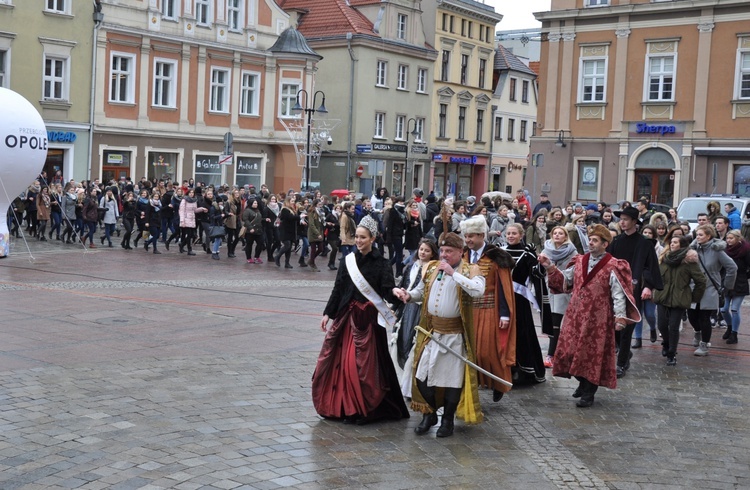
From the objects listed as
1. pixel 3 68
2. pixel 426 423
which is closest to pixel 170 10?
pixel 3 68

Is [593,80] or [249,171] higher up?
[593,80]

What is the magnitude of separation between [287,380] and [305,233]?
45.1 feet

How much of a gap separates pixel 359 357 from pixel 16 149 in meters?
16.5

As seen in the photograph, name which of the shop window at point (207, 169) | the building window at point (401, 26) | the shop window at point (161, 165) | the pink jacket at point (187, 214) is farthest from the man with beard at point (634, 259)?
the building window at point (401, 26)

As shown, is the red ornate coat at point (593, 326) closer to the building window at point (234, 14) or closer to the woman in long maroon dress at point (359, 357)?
the woman in long maroon dress at point (359, 357)

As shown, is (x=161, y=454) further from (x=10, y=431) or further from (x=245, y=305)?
(x=245, y=305)

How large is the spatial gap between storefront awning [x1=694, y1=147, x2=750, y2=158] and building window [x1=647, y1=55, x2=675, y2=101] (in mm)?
2563

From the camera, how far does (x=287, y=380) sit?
9.87 m

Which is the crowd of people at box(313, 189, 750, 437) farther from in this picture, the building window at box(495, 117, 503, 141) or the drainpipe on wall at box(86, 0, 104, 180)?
the building window at box(495, 117, 503, 141)

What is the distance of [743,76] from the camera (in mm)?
38281

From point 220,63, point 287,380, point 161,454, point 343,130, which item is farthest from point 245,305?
point 343,130

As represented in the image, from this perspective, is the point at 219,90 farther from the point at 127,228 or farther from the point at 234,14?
the point at 127,228

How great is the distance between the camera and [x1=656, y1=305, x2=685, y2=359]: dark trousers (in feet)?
38.9

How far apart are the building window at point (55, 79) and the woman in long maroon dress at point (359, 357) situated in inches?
1221
